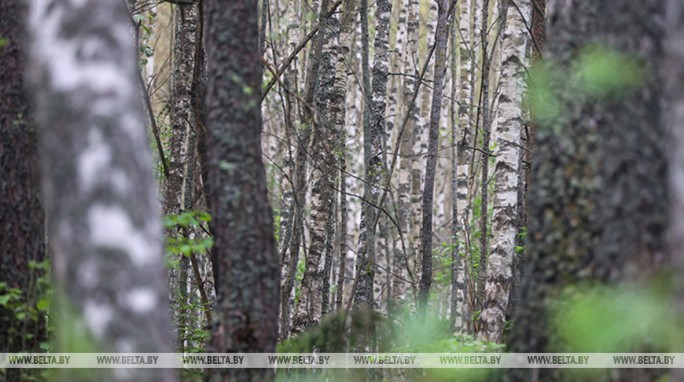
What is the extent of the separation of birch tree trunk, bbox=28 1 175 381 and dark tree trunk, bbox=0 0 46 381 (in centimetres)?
114

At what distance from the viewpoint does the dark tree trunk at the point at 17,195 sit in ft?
13.9

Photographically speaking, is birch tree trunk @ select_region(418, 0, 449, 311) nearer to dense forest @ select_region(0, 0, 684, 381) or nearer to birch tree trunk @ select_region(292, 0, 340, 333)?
birch tree trunk @ select_region(292, 0, 340, 333)

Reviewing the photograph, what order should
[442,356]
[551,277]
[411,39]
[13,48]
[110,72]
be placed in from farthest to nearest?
[411,39], [442,356], [13,48], [551,277], [110,72]

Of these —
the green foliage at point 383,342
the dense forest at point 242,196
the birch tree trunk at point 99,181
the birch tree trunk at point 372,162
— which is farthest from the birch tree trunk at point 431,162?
the birch tree trunk at point 99,181

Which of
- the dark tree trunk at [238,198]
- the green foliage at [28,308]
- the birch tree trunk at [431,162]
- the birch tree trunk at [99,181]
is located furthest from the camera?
the birch tree trunk at [431,162]

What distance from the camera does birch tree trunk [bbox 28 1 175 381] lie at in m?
3.07

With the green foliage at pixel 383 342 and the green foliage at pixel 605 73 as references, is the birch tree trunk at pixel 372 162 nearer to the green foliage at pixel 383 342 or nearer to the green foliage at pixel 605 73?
the green foliage at pixel 383 342

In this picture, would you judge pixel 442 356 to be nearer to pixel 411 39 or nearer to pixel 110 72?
pixel 110 72

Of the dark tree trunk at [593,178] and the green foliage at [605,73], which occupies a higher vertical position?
the green foliage at [605,73]

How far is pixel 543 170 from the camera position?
365 centimetres

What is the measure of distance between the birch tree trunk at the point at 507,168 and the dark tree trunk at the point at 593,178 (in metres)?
4.93

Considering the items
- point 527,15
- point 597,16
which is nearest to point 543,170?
point 597,16

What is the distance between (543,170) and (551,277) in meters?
0.49

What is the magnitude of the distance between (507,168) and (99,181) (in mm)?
6459
